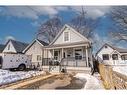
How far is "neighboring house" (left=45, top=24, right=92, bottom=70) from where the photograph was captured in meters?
8.88

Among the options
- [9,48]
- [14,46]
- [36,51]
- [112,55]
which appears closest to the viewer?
[14,46]

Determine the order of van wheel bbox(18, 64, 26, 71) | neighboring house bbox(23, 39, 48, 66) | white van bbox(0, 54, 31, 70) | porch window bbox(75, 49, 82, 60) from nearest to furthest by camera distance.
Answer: white van bbox(0, 54, 31, 70), neighboring house bbox(23, 39, 48, 66), van wheel bbox(18, 64, 26, 71), porch window bbox(75, 49, 82, 60)

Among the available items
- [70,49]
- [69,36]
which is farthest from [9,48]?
[69,36]

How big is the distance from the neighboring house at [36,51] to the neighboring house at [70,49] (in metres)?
0.34

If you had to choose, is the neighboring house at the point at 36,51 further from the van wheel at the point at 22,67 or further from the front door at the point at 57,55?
the front door at the point at 57,55

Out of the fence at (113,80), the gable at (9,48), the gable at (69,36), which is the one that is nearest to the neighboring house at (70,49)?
the gable at (69,36)

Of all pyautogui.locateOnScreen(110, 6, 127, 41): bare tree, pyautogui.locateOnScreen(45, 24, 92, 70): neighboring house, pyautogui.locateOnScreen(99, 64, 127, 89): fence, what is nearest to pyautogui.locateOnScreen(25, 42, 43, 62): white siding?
pyautogui.locateOnScreen(45, 24, 92, 70): neighboring house

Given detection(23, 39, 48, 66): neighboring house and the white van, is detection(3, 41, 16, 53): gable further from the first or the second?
detection(23, 39, 48, 66): neighboring house

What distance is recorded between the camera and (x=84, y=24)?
9633 millimetres

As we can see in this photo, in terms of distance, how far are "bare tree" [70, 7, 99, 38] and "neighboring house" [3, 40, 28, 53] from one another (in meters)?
2.59

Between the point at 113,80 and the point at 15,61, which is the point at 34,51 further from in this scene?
the point at 113,80

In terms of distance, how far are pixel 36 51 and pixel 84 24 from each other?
2.97 m

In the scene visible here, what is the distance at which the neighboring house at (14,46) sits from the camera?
316 inches
